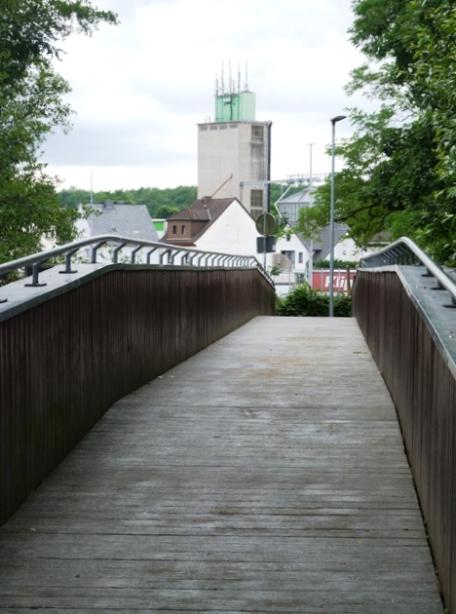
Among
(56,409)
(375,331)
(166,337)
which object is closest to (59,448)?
(56,409)

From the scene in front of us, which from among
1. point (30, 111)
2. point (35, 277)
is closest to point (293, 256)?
point (30, 111)

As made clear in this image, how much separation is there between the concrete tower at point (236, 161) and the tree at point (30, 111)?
9628 cm

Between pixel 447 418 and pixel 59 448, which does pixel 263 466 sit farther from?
pixel 447 418

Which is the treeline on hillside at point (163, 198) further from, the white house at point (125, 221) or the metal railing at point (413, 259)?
the metal railing at point (413, 259)

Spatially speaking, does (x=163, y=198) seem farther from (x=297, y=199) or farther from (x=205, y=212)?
(x=205, y=212)

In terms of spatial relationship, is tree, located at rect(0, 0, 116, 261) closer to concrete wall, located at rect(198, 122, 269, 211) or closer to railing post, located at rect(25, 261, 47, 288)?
railing post, located at rect(25, 261, 47, 288)

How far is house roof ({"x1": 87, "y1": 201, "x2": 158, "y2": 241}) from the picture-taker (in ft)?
364

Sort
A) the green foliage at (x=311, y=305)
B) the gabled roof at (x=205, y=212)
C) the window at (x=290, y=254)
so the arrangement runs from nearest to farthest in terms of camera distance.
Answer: the green foliage at (x=311, y=305)
the gabled roof at (x=205, y=212)
the window at (x=290, y=254)

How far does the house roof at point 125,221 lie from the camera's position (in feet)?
364

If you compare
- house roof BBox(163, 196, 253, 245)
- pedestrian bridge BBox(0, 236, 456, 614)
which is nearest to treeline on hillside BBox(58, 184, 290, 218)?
house roof BBox(163, 196, 253, 245)

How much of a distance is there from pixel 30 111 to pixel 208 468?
82.6ft

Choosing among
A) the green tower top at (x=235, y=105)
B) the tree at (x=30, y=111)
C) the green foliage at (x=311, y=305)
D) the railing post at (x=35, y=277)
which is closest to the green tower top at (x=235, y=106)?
the green tower top at (x=235, y=105)

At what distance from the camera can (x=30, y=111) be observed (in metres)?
30.9

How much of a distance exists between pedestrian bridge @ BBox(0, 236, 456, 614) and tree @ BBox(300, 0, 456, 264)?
15.3 ft
